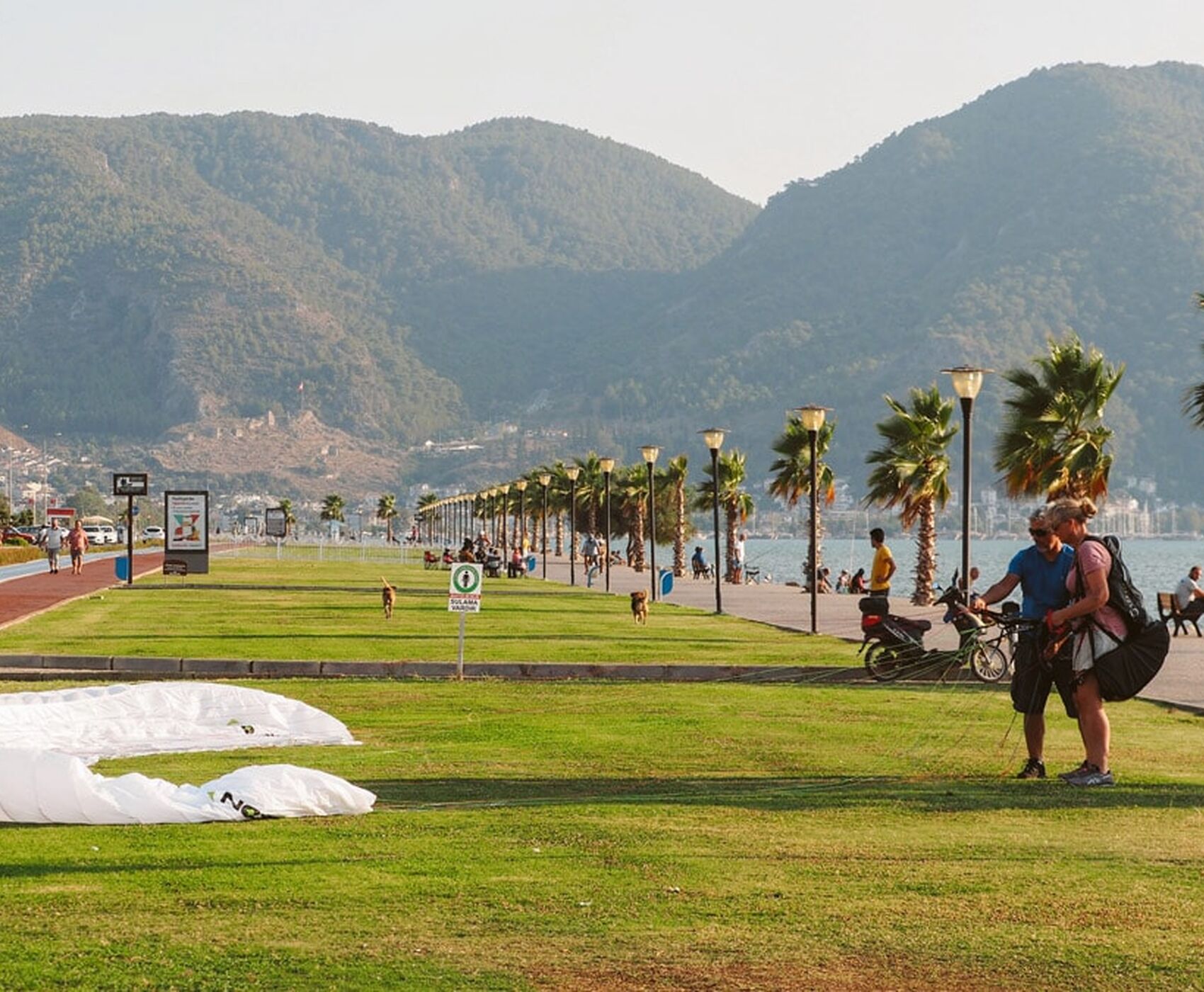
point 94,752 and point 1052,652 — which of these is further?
point 94,752

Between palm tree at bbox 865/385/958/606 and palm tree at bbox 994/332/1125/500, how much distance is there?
42.7ft

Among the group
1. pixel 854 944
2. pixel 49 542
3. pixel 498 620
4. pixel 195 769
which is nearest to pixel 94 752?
pixel 195 769

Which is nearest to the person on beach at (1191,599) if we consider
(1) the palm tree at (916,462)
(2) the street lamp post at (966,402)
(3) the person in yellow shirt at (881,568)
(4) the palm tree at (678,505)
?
(2) the street lamp post at (966,402)

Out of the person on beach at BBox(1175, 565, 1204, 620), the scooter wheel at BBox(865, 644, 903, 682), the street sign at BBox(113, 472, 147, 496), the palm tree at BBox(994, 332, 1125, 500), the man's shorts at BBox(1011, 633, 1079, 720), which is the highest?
the palm tree at BBox(994, 332, 1125, 500)

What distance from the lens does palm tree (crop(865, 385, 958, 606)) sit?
52.9 meters

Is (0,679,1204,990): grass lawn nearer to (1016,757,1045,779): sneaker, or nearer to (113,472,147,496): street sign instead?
(1016,757,1045,779): sneaker

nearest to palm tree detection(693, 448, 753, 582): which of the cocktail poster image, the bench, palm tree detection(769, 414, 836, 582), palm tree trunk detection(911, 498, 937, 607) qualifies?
palm tree detection(769, 414, 836, 582)

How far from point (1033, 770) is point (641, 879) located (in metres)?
4.83

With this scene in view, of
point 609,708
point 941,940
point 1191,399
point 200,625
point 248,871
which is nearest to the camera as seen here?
point 941,940

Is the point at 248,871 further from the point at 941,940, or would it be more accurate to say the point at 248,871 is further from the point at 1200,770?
the point at 1200,770

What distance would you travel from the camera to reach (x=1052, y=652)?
1212 centimetres

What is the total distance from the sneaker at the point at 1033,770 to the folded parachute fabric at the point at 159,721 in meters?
5.02

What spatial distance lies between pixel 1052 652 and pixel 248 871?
221 inches

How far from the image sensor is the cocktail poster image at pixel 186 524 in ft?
196
